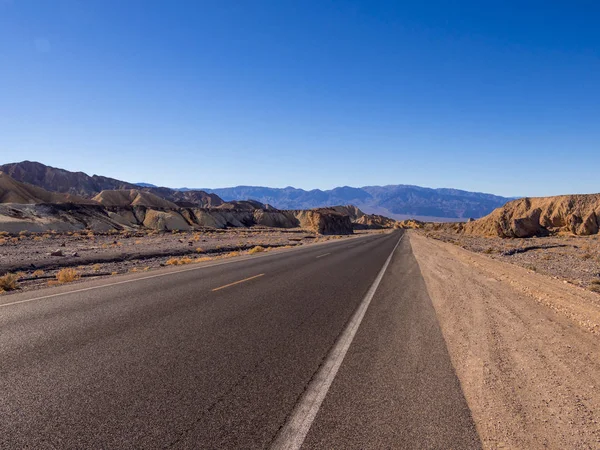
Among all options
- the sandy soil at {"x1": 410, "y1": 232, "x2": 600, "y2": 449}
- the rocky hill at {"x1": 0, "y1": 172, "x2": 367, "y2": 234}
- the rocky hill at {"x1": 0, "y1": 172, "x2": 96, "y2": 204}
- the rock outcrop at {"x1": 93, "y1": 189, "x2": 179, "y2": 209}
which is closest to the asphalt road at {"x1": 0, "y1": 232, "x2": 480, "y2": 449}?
the sandy soil at {"x1": 410, "y1": 232, "x2": 600, "y2": 449}

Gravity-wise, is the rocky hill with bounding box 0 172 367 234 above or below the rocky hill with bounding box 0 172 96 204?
below

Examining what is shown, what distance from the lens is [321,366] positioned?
4.88 m

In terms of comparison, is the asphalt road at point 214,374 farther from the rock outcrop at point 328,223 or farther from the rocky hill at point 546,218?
the rock outcrop at point 328,223

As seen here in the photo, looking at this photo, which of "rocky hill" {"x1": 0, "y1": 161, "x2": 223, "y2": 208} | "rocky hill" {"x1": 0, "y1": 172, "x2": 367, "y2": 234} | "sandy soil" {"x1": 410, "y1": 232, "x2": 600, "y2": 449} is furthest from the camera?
"rocky hill" {"x1": 0, "y1": 161, "x2": 223, "y2": 208}

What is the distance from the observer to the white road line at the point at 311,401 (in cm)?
314

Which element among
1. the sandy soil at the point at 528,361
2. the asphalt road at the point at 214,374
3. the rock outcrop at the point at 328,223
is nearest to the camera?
the asphalt road at the point at 214,374

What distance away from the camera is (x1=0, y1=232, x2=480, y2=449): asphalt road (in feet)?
10.7

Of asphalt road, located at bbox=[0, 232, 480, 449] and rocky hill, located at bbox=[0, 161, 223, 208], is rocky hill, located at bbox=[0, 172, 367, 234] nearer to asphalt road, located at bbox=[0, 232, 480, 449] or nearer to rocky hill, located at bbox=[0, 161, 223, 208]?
rocky hill, located at bbox=[0, 161, 223, 208]

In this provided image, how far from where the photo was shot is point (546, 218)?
6072 cm

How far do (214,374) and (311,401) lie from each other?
1316mm

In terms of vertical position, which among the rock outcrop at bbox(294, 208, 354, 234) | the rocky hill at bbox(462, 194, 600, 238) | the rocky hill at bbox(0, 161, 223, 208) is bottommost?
the rock outcrop at bbox(294, 208, 354, 234)

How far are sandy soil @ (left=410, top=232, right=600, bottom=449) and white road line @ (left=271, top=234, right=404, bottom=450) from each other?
1589 millimetres

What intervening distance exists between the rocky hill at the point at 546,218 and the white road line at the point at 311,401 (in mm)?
56127

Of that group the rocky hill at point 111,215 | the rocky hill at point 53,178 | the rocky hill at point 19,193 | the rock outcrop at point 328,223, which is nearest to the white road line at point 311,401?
the rocky hill at point 111,215
